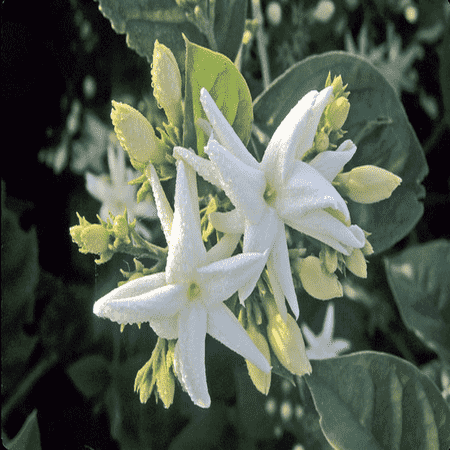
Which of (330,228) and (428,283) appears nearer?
(330,228)

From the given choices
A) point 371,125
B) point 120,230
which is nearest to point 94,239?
point 120,230

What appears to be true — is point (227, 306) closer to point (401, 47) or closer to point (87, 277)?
point (87, 277)

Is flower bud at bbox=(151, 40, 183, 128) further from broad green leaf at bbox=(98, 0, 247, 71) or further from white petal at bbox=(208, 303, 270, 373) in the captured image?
white petal at bbox=(208, 303, 270, 373)

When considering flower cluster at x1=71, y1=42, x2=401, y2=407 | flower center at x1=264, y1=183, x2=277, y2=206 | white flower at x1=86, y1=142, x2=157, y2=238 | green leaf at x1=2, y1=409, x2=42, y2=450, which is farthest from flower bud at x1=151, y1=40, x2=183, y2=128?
green leaf at x1=2, y1=409, x2=42, y2=450

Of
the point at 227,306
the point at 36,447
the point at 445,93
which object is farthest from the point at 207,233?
the point at 445,93

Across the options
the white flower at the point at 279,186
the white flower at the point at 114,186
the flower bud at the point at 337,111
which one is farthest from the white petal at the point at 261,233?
the white flower at the point at 114,186

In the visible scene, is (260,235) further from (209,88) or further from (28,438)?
(28,438)

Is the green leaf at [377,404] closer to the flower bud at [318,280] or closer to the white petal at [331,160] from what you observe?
the flower bud at [318,280]
